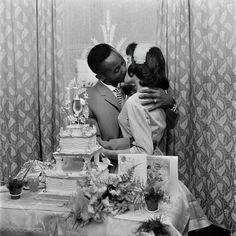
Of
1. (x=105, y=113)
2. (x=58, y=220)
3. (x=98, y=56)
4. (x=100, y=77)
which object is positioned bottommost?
→ (x=58, y=220)

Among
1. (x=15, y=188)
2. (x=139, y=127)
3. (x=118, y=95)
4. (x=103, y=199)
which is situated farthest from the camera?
(x=118, y=95)

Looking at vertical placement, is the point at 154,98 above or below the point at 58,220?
above

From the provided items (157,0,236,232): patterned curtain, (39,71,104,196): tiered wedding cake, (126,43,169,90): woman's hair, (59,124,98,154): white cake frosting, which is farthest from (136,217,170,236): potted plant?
(157,0,236,232): patterned curtain

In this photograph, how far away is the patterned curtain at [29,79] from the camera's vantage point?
3.29 meters

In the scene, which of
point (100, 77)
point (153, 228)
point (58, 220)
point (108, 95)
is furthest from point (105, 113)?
point (153, 228)

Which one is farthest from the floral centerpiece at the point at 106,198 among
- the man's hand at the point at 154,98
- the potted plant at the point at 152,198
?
the man's hand at the point at 154,98

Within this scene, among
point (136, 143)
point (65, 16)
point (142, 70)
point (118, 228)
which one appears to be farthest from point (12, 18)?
point (118, 228)

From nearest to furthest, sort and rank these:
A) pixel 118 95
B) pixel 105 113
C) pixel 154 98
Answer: pixel 154 98 → pixel 105 113 → pixel 118 95

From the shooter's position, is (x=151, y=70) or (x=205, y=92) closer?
(x=151, y=70)

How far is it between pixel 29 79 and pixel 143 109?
1.40m

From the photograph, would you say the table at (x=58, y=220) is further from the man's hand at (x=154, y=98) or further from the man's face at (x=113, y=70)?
the man's face at (x=113, y=70)

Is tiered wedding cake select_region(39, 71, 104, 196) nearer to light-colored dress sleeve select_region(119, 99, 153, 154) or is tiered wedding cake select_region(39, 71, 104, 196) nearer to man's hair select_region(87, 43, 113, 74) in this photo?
light-colored dress sleeve select_region(119, 99, 153, 154)

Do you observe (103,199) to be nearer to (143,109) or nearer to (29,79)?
(143,109)

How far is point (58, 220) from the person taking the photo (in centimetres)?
182
